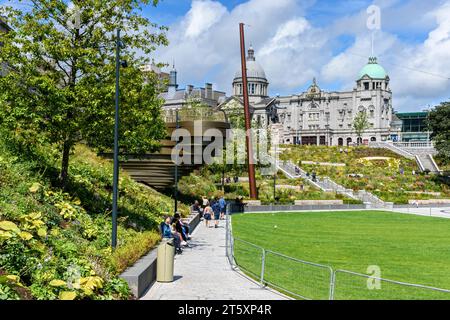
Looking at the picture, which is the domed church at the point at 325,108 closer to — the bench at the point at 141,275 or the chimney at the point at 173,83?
the chimney at the point at 173,83

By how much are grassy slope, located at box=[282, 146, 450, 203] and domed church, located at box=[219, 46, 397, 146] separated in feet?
185

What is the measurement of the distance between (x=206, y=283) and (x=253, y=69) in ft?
500

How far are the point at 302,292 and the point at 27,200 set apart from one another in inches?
311

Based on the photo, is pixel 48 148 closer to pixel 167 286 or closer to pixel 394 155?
pixel 167 286

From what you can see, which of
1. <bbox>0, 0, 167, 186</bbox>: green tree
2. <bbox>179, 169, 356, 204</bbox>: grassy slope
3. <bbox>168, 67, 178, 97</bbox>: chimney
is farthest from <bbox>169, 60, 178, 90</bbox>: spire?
<bbox>0, 0, 167, 186</bbox>: green tree

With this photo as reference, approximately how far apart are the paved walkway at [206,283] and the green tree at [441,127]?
59225 millimetres

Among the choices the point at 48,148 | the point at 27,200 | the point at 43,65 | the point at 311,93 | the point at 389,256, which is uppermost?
the point at 311,93

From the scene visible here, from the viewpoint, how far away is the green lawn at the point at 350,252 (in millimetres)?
11648

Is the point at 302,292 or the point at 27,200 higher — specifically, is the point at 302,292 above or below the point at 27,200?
below

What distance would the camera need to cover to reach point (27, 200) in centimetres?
1473

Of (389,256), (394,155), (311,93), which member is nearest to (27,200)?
(389,256)

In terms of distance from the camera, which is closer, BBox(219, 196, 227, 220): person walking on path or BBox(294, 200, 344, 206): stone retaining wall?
BBox(219, 196, 227, 220): person walking on path

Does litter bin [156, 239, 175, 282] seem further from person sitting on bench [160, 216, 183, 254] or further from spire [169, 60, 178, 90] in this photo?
spire [169, 60, 178, 90]

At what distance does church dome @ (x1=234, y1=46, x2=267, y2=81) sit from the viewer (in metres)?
162
